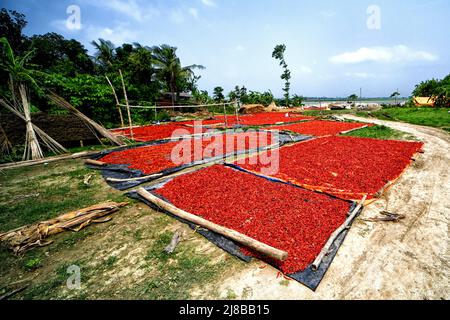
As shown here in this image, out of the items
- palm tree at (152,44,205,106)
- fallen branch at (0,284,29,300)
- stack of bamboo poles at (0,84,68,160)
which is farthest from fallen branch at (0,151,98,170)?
palm tree at (152,44,205,106)

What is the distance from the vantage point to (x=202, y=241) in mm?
3277

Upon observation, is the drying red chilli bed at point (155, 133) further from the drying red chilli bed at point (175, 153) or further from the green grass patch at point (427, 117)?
the green grass patch at point (427, 117)

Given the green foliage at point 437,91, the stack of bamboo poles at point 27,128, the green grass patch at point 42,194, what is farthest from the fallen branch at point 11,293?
the green foliage at point 437,91

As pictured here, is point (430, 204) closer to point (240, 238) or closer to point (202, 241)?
point (240, 238)

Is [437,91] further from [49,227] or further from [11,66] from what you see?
[11,66]

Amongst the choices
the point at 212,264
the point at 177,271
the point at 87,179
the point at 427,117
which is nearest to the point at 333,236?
the point at 212,264

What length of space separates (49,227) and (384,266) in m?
5.11

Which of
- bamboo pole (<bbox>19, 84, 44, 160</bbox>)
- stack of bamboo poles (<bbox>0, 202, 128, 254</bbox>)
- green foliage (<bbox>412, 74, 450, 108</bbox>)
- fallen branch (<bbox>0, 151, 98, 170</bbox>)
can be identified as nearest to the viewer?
stack of bamboo poles (<bbox>0, 202, 128, 254</bbox>)

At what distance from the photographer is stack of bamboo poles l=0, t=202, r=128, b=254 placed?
10.6 feet

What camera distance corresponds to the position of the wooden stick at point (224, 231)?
2617 mm

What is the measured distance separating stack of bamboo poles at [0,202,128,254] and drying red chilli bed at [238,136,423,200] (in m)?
3.89

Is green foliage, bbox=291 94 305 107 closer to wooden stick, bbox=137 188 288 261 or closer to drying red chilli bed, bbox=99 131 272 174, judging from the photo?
drying red chilli bed, bbox=99 131 272 174

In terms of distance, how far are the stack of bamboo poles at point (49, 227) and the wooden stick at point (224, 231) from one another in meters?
0.87

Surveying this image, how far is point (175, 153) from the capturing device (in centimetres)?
827
